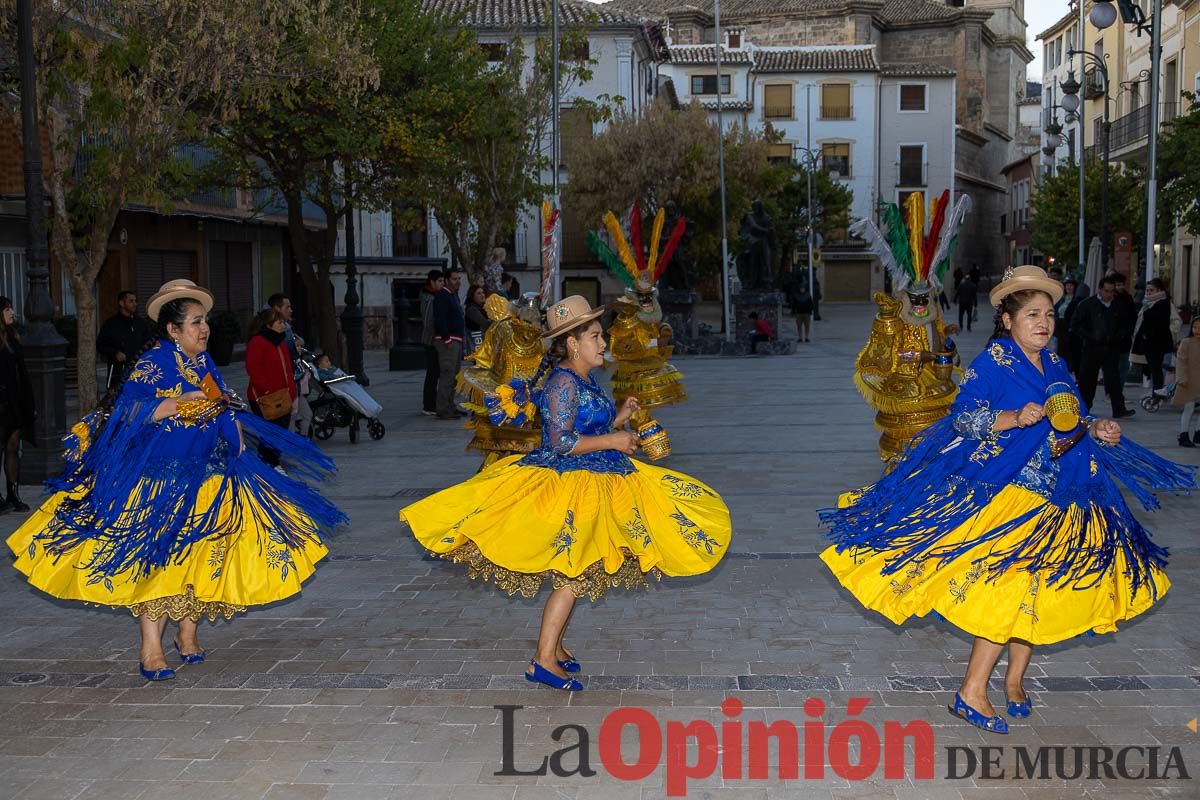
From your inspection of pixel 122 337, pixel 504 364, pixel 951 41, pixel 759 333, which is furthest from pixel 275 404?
pixel 951 41

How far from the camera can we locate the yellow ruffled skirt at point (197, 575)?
5.76m

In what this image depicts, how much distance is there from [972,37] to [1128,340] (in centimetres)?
6508

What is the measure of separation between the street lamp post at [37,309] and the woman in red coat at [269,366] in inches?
69.3

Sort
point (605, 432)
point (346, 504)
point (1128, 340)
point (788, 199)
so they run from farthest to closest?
1. point (788, 199)
2. point (1128, 340)
3. point (346, 504)
4. point (605, 432)

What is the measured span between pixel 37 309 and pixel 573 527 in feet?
26.2

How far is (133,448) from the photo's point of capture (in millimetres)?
5867

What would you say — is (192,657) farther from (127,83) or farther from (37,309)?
(127,83)

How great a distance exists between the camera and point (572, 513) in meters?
5.44

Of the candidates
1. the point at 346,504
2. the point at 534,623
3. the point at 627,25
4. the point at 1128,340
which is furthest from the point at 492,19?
the point at 534,623

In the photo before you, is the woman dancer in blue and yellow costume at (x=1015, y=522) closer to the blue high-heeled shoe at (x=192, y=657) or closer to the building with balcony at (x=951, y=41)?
the blue high-heeled shoe at (x=192, y=657)

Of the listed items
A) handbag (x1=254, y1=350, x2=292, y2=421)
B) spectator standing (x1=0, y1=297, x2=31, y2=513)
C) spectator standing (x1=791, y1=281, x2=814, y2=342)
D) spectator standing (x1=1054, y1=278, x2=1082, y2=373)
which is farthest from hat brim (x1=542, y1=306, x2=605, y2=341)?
spectator standing (x1=791, y1=281, x2=814, y2=342)

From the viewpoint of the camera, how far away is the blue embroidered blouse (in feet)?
18.0

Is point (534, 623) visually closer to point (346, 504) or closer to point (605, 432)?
point (605, 432)

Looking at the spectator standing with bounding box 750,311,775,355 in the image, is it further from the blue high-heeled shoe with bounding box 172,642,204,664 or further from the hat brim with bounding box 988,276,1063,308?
the hat brim with bounding box 988,276,1063,308
